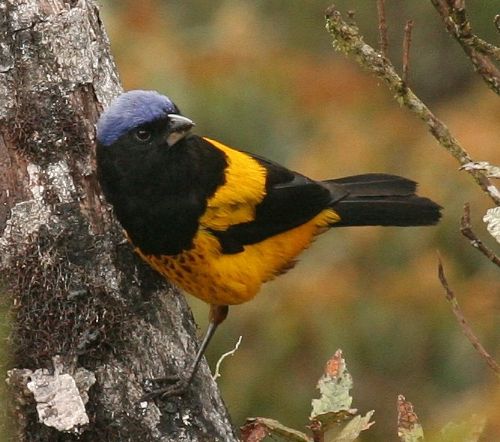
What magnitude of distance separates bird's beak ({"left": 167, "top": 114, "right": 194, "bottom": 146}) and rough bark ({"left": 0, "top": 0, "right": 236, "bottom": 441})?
0.81ft

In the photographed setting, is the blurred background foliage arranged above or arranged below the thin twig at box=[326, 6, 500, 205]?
below

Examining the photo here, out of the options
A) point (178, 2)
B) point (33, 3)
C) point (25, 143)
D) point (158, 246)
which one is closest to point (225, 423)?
point (158, 246)

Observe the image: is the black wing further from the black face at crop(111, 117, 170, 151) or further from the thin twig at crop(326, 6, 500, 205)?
the thin twig at crop(326, 6, 500, 205)

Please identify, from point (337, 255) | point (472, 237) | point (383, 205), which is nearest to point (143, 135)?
point (383, 205)

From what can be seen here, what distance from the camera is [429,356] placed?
614cm

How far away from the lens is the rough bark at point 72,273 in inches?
138

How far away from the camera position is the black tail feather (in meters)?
5.08

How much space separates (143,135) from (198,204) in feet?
1.19

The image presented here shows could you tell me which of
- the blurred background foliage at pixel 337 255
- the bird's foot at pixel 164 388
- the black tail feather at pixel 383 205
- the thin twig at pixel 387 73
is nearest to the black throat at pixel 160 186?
the bird's foot at pixel 164 388

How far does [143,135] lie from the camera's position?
406 cm

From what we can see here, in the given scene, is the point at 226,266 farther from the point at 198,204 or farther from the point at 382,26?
the point at 382,26

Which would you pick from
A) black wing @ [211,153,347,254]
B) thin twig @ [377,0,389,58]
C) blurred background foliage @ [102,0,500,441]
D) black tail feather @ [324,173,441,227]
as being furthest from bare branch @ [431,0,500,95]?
blurred background foliage @ [102,0,500,441]

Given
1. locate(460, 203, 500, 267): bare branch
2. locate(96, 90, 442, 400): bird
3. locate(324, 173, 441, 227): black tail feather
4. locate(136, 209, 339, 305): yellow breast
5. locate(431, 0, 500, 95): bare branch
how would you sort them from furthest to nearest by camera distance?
locate(324, 173, 441, 227): black tail feather, locate(136, 209, 339, 305): yellow breast, locate(96, 90, 442, 400): bird, locate(431, 0, 500, 95): bare branch, locate(460, 203, 500, 267): bare branch

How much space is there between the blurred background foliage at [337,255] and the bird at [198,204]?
112 centimetres
